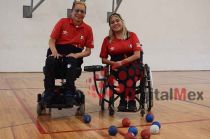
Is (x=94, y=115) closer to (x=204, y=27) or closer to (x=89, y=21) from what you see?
(x=89, y=21)

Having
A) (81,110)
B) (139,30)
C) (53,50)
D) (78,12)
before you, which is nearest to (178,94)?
(81,110)

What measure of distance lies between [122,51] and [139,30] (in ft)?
18.8

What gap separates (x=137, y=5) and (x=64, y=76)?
6.08 m

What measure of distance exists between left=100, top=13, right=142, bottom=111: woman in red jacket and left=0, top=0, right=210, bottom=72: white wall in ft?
16.1

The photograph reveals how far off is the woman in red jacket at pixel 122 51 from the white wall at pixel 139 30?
4.91m

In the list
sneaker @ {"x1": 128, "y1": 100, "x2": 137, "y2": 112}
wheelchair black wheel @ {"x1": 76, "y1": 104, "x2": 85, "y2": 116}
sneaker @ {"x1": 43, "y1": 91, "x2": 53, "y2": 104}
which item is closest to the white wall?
wheelchair black wheel @ {"x1": 76, "y1": 104, "x2": 85, "y2": 116}

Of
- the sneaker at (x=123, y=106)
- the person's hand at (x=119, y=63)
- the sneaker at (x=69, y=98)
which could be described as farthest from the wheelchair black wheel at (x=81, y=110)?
the person's hand at (x=119, y=63)

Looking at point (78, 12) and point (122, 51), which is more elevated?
point (78, 12)

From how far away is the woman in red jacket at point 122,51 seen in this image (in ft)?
10.0

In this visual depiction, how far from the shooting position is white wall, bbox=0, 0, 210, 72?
25.1ft

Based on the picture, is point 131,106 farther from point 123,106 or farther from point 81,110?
point 81,110

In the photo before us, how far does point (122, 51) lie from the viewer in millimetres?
3145

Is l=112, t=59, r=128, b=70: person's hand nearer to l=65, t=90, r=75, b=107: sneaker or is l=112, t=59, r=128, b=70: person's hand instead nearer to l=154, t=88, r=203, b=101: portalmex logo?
l=65, t=90, r=75, b=107: sneaker

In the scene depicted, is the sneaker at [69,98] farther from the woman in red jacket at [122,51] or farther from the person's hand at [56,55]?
the woman in red jacket at [122,51]
